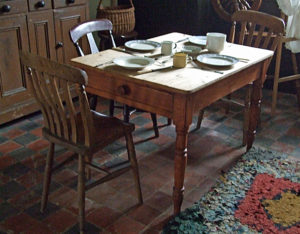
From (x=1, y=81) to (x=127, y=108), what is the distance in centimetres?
102

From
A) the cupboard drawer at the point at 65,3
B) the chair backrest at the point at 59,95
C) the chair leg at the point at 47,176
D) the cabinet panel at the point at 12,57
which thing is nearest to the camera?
the chair backrest at the point at 59,95

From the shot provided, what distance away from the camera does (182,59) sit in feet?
6.72

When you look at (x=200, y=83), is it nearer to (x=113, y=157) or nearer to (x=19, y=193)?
(x=113, y=157)

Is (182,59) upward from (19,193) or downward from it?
upward

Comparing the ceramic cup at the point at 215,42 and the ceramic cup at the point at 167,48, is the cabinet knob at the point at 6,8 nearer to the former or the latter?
the ceramic cup at the point at 167,48

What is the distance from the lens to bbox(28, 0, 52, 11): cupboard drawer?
290 centimetres

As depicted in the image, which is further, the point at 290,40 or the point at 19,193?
the point at 290,40

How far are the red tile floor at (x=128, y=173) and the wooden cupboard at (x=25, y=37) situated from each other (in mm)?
206

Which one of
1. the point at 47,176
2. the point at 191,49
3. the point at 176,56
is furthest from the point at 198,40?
the point at 47,176

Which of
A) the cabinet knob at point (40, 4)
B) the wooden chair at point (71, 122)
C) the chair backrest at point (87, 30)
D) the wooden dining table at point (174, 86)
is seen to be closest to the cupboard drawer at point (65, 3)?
the cabinet knob at point (40, 4)

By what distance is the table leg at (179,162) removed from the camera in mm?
1845

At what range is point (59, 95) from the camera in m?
1.82

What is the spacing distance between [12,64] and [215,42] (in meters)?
1.60

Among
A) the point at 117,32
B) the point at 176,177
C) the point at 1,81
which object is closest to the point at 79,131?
the point at 176,177
